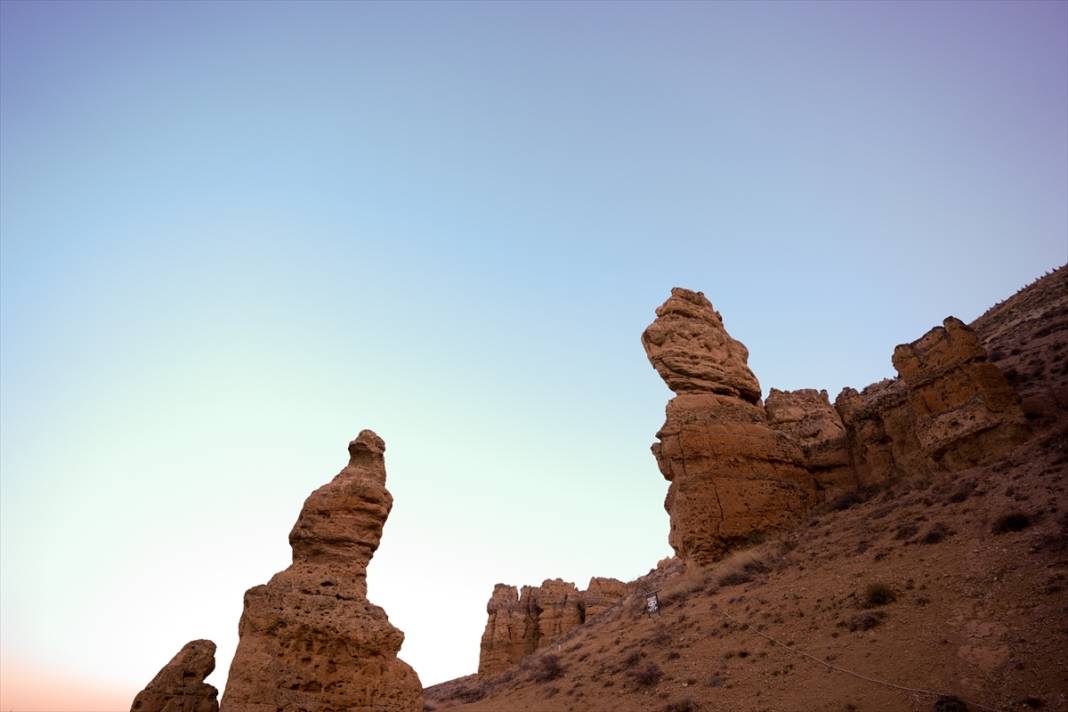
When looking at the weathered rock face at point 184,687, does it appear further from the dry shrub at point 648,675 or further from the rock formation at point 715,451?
the rock formation at point 715,451

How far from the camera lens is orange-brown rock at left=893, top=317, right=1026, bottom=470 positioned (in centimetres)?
2117

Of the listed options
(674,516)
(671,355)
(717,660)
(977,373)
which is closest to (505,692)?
(674,516)

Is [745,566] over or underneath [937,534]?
over

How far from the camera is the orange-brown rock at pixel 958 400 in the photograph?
834 inches

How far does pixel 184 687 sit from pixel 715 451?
22.5m

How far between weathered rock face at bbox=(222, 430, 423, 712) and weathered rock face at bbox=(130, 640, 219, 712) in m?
0.97

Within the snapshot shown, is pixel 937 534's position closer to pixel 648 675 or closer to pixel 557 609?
pixel 648 675

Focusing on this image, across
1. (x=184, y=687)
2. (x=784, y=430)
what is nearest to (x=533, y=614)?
(x=784, y=430)

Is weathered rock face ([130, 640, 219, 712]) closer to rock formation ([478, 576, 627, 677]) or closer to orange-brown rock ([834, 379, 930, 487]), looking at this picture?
orange-brown rock ([834, 379, 930, 487])

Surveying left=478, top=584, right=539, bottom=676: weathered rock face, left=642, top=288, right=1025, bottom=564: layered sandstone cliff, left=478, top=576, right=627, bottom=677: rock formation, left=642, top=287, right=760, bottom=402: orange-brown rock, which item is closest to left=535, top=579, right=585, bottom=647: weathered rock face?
left=478, top=576, right=627, bottom=677: rock formation

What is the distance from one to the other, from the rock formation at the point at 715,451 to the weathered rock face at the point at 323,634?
18751mm

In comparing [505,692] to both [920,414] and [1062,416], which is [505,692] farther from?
[1062,416]

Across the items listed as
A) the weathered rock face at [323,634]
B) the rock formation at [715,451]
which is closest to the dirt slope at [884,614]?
the rock formation at [715,451]

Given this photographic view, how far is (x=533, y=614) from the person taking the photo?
171 ft
